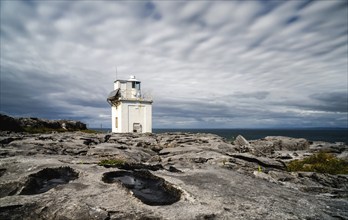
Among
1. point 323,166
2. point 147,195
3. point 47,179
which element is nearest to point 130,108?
point 323,166

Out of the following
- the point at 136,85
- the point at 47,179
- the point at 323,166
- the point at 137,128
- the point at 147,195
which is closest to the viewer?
the point at 147,195

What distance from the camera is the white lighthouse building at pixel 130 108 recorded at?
4628 centimetres

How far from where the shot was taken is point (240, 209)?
8.29 metres

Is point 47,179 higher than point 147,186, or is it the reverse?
point 47,179

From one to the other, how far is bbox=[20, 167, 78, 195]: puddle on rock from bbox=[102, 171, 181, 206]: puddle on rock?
178cm

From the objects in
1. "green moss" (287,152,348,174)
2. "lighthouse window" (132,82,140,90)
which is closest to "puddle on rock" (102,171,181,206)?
"green moss" (287,152,348,174)

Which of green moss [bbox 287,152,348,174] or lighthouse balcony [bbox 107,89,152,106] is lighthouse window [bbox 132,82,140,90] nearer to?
lighthouse balcony [bbox 107,89,152,106]

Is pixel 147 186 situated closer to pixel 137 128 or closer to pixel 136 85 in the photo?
pixel 137 128

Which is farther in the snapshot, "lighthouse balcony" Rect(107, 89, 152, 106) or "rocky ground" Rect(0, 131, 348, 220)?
"lighthouse balcony" Rect(107, 89, 152, 106)

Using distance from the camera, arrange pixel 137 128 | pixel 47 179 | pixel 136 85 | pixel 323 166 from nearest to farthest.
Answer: pixel 47 179 < pixel 323 166 < pixel 137 128 < pixel 136 85

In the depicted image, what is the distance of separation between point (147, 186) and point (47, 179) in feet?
15.0

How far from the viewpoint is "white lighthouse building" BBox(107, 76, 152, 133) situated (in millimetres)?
46281

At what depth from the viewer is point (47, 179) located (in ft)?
35.9

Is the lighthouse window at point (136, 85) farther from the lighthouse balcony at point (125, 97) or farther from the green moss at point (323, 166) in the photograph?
the green moss at point (323, 166)
